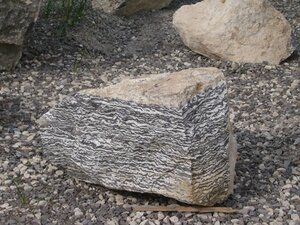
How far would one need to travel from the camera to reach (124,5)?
5.77 metres

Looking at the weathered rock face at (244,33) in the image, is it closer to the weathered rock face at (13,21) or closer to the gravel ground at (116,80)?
the gravel ground at (116,80)

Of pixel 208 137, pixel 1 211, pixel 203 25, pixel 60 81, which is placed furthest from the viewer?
pixel 203 25

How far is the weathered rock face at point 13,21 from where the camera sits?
4473 millimetres

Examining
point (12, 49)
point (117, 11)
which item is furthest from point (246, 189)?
point (117, 11)

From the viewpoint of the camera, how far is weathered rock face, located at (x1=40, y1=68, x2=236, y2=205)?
2.93m

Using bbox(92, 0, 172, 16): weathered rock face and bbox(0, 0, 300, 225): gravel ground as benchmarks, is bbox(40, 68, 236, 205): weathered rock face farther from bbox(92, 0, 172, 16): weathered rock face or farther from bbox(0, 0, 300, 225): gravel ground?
bbox(92, 0, 172, 16): weathered rock face

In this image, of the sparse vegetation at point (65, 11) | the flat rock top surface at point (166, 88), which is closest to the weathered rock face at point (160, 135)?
the flat rock top surface at point (166, 88)

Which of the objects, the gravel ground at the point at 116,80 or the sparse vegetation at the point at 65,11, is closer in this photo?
the gravel ground at the point at 116,80

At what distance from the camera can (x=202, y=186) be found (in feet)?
9.94

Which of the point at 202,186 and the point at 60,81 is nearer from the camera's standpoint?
the point at 202,186

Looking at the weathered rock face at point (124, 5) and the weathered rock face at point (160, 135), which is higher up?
the weathered rock face at point (160, 135)

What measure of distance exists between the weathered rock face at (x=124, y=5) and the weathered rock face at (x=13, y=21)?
1271 mm

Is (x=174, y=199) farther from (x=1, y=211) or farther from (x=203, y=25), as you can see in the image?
(x=203, y=25)

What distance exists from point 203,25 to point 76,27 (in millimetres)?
1003
